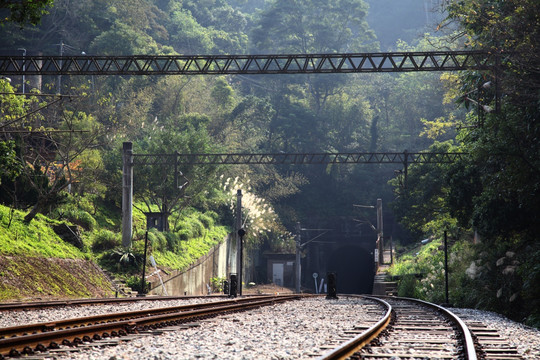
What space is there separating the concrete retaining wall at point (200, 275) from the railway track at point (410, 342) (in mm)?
22888

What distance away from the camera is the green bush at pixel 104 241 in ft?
114

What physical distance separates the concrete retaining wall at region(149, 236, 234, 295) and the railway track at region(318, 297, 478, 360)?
22888mm

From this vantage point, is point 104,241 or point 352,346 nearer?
point 352,346

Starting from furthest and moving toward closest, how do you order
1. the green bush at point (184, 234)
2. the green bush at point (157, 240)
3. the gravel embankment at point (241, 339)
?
the green bush at point (184, 234) → the green bush at point (157, 240) → the gravel embankment at point (241, 339)

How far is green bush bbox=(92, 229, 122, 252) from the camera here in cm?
3472

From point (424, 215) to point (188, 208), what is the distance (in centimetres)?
1778

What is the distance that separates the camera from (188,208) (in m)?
51.1

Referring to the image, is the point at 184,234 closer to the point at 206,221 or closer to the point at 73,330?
the point at 206,221

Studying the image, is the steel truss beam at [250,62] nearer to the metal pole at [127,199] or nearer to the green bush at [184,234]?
the metal pole at [127,199]

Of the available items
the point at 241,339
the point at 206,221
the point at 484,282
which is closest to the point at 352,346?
the point at 241,339

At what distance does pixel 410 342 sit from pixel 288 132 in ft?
227

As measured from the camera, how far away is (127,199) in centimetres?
3622

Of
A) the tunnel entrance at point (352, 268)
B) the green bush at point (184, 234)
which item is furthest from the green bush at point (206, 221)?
the tunnel entrance at point (352, 268)

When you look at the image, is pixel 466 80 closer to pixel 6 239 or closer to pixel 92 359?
pixel 6 239
